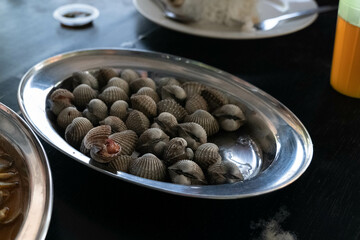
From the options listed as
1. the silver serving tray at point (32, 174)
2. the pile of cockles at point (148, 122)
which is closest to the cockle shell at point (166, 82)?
the pile of cockles at point (148, 122)

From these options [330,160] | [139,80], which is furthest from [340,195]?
[139,80]

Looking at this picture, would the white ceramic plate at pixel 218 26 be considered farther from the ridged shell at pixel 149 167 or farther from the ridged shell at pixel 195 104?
the ridged shell at pixel 149 167

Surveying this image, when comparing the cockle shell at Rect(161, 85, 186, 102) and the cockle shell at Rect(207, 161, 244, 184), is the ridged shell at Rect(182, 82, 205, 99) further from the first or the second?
the cockle shell at Rect(207, 161, 244, 184)

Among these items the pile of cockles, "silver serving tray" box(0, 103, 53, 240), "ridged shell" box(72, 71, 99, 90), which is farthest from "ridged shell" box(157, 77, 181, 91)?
"silver serving tray" box(0, 103, 53, 240)

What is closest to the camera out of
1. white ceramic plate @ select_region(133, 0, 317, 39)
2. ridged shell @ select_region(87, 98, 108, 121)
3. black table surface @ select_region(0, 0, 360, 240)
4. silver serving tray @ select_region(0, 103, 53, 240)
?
silver serving tray @ select_region(0, 103, 53, 240)

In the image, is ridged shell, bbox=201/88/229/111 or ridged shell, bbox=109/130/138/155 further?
ridged shell, bbox=201/88/229/111

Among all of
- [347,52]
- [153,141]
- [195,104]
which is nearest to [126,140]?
[153,141]
